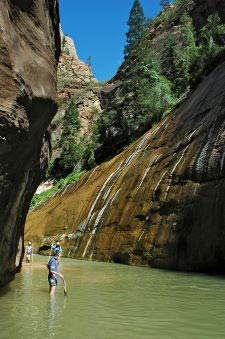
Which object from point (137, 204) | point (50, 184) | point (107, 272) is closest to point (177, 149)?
point (137, 204)

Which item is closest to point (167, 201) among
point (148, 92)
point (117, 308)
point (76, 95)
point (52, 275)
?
point (52, 275)

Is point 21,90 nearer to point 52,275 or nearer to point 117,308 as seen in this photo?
point 117,308

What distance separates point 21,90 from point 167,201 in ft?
47.1

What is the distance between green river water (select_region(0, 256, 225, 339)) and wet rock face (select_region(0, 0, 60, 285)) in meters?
2.15

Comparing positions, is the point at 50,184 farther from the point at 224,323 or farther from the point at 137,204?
the point at 224,323

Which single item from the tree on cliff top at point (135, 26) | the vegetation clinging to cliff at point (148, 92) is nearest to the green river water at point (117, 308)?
the vegetation clinging to cliff at point (148, 92)

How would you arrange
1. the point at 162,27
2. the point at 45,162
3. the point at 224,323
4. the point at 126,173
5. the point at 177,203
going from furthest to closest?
1. the point at 162,27
2. the point at 126,173
3. the point at 177,203
4. the point at 45,162
5. the point at 224,323

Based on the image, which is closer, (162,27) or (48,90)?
(48,90)

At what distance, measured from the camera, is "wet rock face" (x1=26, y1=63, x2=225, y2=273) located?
1888cm

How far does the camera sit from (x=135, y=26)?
6569 centimetres

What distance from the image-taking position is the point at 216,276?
17.0 m

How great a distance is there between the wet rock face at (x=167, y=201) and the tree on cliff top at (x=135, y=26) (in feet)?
120

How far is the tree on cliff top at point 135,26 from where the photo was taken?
6500cm

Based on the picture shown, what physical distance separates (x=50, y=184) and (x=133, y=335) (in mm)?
55706
